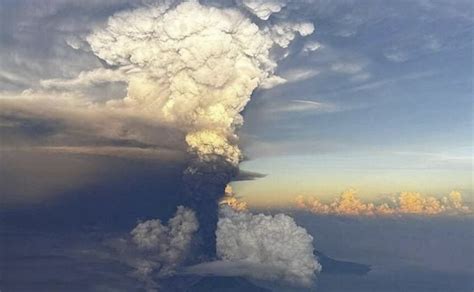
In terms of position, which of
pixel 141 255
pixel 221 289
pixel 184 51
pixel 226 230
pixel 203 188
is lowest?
pixel 221 289

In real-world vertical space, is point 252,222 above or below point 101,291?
above

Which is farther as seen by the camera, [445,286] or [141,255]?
[445,286]

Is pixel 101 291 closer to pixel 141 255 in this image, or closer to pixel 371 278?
pixel 141 255

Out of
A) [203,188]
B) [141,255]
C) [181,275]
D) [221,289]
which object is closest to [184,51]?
[203,188]

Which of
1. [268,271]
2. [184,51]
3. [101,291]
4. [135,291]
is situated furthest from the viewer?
[268,271]

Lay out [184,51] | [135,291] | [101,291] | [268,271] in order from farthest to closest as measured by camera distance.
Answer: [268,271] → [135,291] → [101,291] → [184,51]

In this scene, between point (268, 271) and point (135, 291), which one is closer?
point (135, 291)

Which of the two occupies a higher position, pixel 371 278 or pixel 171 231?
pixel 171 231

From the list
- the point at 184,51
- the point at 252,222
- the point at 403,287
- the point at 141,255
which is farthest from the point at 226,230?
the point at 403,287

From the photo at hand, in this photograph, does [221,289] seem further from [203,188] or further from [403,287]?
[403,287]
